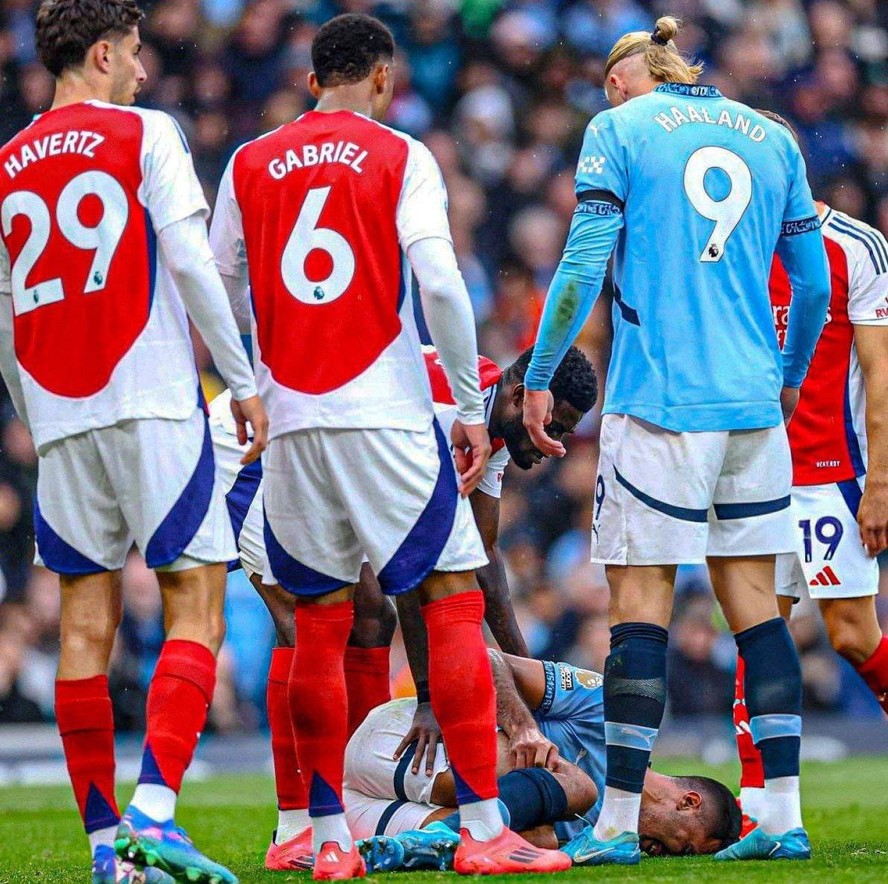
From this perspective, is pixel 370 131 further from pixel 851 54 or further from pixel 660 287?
pixel 851 54

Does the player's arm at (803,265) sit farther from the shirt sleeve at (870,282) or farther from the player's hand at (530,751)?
the player's hand at (530,751)

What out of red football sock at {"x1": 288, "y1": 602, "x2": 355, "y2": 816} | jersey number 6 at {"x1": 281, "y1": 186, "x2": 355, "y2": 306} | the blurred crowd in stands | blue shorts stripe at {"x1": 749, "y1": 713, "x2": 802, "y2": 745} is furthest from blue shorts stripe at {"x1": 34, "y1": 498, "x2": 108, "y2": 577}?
the blurred crowd in stands

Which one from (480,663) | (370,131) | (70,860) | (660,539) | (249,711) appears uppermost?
(370,131)

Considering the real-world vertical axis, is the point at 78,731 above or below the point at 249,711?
above

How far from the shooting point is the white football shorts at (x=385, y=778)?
16.0ft

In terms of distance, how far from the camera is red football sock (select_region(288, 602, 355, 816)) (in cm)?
429

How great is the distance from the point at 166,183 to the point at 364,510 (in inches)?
38.7

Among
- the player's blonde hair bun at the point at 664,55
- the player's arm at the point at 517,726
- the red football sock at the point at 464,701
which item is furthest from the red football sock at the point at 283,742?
the player's blonde hair bun at the point at 664,55

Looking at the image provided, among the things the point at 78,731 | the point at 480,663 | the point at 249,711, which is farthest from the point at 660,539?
the point at 249,711

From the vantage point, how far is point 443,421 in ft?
16.8

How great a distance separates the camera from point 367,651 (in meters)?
5.50

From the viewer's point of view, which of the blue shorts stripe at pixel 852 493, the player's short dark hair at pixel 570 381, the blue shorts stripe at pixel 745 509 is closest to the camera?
the blue shorts stripe at pixel 745 509

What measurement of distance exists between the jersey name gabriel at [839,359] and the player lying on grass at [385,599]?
0.78 m

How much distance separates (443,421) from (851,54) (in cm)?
1008
